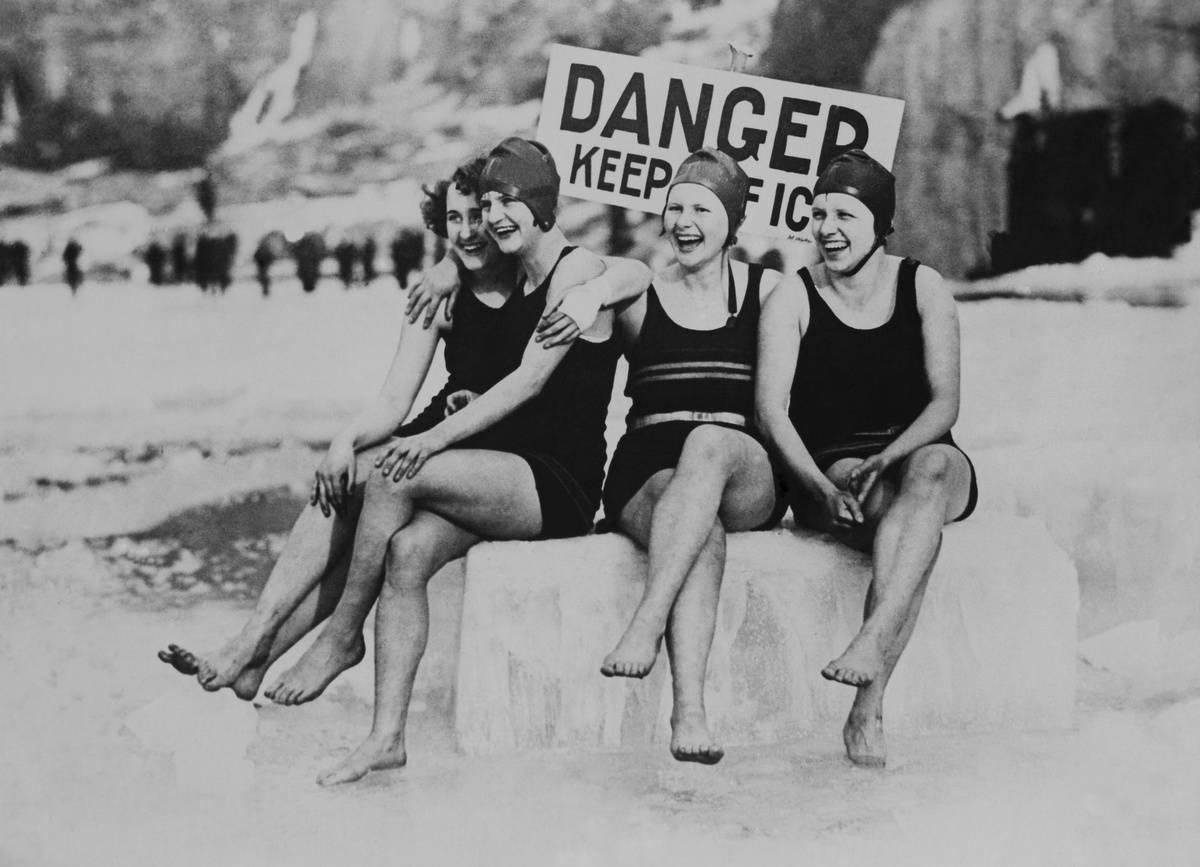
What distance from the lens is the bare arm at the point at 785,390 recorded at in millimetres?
2822

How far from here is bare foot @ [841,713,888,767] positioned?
2727 mm

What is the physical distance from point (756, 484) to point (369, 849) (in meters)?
1.04

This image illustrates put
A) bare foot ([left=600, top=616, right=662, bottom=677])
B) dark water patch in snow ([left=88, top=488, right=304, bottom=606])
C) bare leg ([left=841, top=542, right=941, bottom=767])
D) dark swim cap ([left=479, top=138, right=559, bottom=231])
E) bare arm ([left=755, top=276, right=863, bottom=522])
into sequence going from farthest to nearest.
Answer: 1. dark water patch in snow ([left=88, top=488, right=304, bottom=606])
2. dark swim cap ([left=479, top=138, right=559, bottom=231])
3. bare arm ([left=755, top=276, right=863, bottom=522])
4. bare leg ([left=841, top=542, right=941, bottom=767])
5. bare foot ([left=600, top=616, right=662, bottom=677])

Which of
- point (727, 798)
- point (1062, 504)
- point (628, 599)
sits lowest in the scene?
point (727, 798)

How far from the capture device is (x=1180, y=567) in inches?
124

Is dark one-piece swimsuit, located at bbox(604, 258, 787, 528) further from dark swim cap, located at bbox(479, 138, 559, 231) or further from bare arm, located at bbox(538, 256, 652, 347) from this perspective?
dark swim cap, located at bbox(479, 138, 559, 231)

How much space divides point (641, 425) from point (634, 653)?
0.52 m

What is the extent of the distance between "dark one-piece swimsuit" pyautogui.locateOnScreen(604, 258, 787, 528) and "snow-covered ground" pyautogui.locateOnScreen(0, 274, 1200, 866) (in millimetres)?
533

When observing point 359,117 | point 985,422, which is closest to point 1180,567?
point 985,422

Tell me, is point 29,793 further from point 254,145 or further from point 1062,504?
point 1062,504

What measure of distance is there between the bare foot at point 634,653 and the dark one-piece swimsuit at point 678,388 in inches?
12.4

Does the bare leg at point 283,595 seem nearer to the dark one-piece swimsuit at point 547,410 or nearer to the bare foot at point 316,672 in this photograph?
the bare foot at point 316,672

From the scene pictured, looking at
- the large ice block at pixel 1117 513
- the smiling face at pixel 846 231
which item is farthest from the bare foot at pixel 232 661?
the large ice block at pixel 1117 513

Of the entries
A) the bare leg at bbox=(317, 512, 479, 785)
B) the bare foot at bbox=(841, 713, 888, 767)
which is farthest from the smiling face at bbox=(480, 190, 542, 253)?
the bare foot at bbox=(841, 713, 888, 767)
